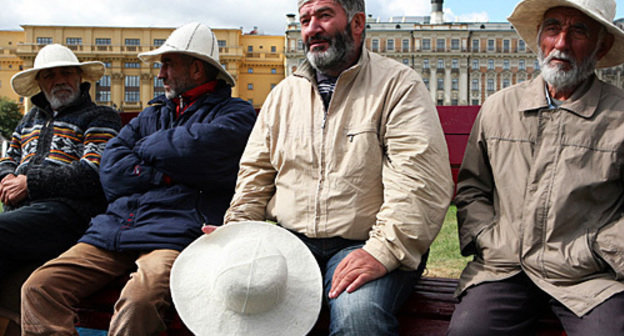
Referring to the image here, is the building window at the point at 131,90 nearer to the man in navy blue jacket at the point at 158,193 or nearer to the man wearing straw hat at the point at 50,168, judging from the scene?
the man wearing straw hat at the point at 50,168

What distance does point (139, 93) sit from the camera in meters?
73.2

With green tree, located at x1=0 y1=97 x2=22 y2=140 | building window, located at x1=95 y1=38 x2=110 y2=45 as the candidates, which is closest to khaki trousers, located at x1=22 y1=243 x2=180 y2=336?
green tree, located at x1=0 y1=97 x2=22 y2=140

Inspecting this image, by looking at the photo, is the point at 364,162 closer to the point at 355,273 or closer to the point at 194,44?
the point at 355,273

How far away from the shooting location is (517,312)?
6.33ft

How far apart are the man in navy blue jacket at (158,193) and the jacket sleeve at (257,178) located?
0.25 meters

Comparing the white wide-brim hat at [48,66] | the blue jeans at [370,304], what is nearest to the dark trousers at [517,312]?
the blue jeans at [370,304]

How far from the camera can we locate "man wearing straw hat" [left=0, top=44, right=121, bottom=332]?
277cm

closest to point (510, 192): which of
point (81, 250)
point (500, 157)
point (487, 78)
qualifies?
point (500, 157)

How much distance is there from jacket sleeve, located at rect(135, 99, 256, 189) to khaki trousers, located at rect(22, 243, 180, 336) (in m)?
0.42

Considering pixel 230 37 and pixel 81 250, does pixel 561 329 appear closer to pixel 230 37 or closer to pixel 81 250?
pixel 81 250

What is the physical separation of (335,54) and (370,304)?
1.08 meters

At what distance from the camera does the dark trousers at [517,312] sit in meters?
1.75

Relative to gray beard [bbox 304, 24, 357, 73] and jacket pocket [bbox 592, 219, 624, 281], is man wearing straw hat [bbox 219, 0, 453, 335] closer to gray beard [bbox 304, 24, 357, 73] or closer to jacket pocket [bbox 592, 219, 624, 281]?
gray beard [bbox 304, 24, 357, 73]

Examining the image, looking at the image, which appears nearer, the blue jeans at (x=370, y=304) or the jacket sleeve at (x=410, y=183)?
the blue jeans at (x=370, y=304)
